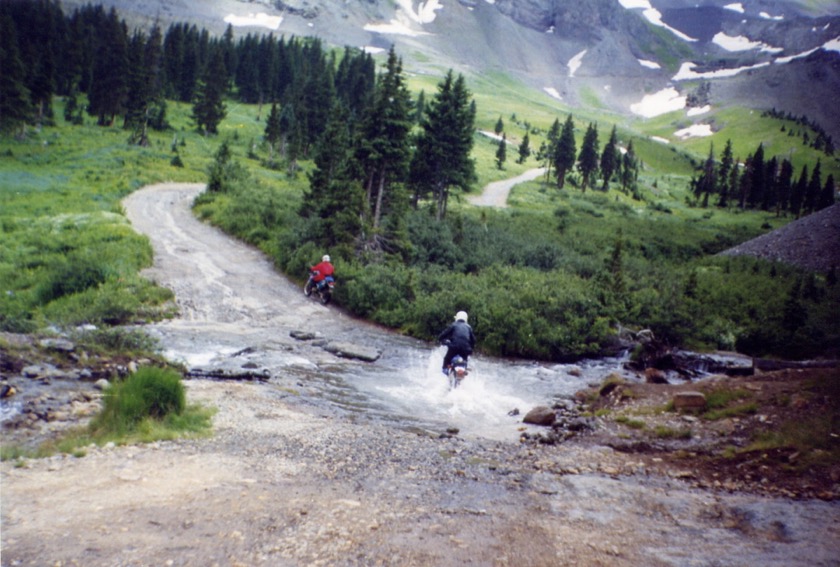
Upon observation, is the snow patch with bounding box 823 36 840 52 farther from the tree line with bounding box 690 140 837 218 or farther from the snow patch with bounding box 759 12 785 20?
the tree line with bounding box 690 140 837 218

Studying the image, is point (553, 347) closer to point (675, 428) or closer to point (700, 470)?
point (675, 428)

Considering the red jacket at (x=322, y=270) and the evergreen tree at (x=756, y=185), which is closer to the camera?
the red jacket at (x=322, y=270)

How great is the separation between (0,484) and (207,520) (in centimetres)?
254

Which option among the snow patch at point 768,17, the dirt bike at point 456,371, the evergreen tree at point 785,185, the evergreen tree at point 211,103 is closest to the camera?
the snow patch at point 768,17

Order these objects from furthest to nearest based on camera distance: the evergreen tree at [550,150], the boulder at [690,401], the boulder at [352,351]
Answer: the evergreen tree at [550,150]
the boulder at [352,351]
the boulder at [690,401]

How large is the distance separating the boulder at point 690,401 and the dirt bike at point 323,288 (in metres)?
16.2

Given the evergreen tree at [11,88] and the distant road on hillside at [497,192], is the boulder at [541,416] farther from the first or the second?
the evergreen tree at [11,88]

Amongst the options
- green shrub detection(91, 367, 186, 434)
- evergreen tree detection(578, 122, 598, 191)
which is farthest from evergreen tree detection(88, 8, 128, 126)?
green shrub detection(91, 367, 186, 434)

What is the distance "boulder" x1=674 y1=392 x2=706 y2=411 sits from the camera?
11.6m

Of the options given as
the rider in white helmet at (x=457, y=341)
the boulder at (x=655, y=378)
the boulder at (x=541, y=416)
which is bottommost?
the boulder at (x=541, y=416)

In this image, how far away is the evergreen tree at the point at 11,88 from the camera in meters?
54.9

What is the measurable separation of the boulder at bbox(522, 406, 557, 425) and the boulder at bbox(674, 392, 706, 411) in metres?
2.61

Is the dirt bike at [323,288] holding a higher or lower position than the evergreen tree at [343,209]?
lower

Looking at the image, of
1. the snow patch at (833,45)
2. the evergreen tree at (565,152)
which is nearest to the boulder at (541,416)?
the snow patch at (833,45)
